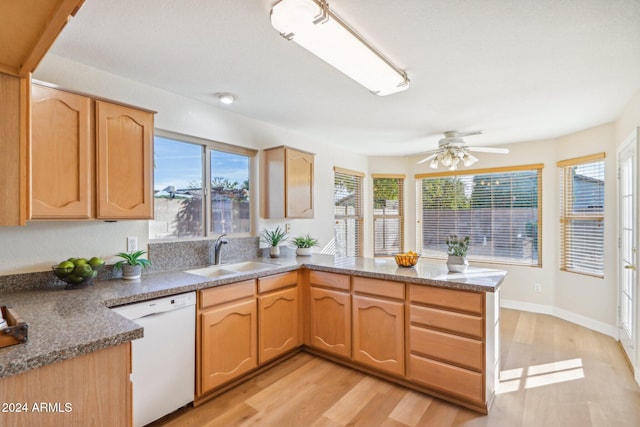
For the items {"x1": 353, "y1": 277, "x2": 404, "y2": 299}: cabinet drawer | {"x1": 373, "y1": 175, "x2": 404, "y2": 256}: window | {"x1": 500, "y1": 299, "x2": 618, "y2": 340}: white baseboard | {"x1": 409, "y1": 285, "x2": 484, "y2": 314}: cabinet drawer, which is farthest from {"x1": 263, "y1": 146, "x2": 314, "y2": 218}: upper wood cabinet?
{"x1": 500, "y1": 299, "x2": 618, "y2": 340}: white baseboard

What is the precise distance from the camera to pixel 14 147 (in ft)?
4.36

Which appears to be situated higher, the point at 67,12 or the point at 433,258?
the point at 67,12

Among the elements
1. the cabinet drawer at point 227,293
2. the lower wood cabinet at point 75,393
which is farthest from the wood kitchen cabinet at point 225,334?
the lower wood cabinet at point 75,393

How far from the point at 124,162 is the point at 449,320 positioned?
2.48 m

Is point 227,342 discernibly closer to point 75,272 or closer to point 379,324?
point 75,272

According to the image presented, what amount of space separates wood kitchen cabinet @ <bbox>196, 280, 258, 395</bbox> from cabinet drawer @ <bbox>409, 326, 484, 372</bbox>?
1268mm

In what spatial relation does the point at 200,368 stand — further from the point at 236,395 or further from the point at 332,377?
the point at 332,377

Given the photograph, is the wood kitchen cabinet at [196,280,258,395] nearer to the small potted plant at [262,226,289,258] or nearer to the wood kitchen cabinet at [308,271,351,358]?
the wood kitchen cabinet at [308,271,351,358]

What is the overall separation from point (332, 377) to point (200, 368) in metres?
1.07

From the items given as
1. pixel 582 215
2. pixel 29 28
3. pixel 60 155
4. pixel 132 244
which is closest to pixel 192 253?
pixel 132 244

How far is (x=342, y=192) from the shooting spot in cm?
486

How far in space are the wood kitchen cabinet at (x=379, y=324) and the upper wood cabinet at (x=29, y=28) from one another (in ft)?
7.59

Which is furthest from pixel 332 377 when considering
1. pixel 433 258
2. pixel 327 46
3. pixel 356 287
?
pixel 433 258

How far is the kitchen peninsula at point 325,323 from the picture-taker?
1176mm
